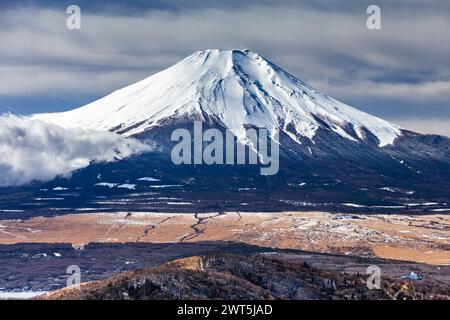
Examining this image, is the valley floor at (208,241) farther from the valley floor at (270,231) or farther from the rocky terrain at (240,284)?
the rocky terrain at (240,284)

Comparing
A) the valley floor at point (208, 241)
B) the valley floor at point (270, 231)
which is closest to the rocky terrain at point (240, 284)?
the valley floor at point (208, 241)

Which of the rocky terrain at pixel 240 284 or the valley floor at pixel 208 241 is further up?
the rocky terrain at pixel 240 284

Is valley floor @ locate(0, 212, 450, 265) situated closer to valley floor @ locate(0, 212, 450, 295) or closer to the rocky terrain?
valley floor @ locate(0, 212, 450, 295)

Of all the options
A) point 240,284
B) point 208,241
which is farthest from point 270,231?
point 240,284

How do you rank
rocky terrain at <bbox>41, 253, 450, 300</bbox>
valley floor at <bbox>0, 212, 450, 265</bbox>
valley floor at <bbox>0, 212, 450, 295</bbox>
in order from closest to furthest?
rocky terrain at <bbox>41, 253, 450, 300</bbox> → valley floor at <bbox>0, 212, 450, 295</bbox> → valley floor at <bbox>0, 212, 450, 265</bbox>

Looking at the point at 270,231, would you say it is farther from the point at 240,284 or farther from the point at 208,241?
the point at 240,284

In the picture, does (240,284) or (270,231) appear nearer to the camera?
(240,284)

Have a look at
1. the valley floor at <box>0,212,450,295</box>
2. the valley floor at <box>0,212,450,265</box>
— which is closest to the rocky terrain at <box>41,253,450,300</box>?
the valley floor at <box>0,212,450,295</box>

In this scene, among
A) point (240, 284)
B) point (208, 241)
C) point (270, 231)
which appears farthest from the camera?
point (270, 231)

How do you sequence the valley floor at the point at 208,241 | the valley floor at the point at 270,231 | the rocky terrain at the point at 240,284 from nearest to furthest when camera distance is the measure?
the rocky terrain at the point at 240,284
the valley floor at the point at 208,241
the valley floor at the point at 270,231
